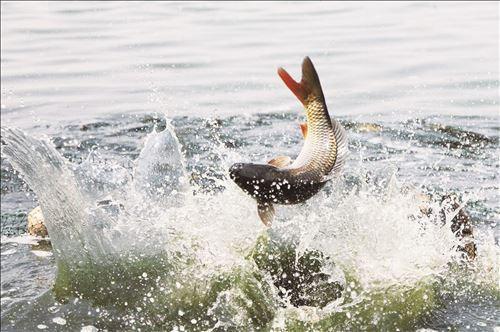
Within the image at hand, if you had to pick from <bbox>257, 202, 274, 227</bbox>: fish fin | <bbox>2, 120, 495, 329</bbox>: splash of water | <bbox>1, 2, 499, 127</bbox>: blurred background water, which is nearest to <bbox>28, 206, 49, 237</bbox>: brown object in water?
<bbox>2, 120, 495, 329</bbox>: splash of water

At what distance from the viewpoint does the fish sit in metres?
4.26

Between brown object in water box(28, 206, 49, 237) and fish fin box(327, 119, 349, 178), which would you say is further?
brown object in water box(28, 206, 49, 237)

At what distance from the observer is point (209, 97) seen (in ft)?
37.9

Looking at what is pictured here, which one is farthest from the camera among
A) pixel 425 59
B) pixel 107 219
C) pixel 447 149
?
pixel 425 59

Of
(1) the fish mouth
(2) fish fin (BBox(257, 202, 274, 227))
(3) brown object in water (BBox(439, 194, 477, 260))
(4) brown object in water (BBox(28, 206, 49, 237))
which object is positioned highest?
(1) the fish mouth

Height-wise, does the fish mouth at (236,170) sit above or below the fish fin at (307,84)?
below

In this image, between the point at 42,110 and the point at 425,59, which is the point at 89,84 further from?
the point at 425,59

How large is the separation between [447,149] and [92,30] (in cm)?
1082

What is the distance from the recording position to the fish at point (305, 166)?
14.0ft

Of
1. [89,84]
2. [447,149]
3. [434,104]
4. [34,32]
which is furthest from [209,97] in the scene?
[34,32]

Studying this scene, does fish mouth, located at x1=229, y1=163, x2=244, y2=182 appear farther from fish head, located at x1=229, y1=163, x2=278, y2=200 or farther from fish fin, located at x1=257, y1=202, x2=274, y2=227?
fish fin, located at x1=257, y1=202, x2=274, y2=227

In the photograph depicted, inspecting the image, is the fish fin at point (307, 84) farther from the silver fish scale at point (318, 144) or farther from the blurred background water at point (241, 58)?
the blurred background water at point (241, 58)

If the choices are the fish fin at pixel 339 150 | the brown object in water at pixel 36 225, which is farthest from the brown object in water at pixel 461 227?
the brown object in water at pixel 36 225

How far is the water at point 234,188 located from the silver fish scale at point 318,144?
1.09 meters
